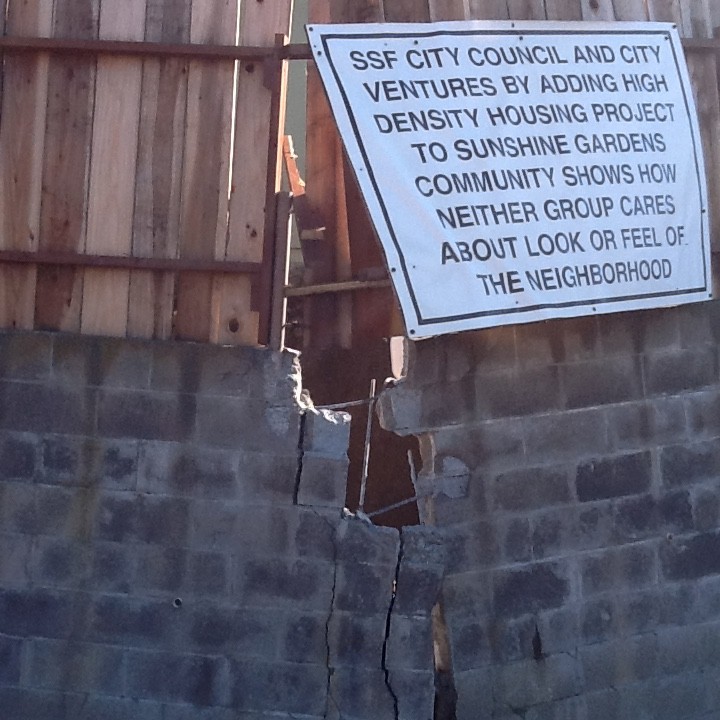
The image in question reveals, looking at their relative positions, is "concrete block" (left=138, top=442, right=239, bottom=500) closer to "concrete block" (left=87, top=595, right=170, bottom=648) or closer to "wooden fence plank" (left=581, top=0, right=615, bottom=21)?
"concrete block" (left=87, top=595, right=170, bottom=648)

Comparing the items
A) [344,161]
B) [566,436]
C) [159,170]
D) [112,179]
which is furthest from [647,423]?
[112,179]

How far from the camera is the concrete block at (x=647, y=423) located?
4.62 meters

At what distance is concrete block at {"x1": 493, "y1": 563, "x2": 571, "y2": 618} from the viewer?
14.3 feet

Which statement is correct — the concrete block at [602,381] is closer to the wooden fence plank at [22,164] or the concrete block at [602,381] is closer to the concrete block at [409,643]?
the concrete block at [409,643]

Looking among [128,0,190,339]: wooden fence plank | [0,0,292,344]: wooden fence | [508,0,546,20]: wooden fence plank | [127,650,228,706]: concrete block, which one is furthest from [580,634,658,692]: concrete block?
[508,0,546,20]: wooden fence plank

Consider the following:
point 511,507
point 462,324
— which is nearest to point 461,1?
point 462,324

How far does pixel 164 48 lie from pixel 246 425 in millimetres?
1774

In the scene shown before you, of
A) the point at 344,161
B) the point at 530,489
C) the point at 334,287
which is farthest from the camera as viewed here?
the point at 334,287

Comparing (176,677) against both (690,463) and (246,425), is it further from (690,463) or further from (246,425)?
(690,463)

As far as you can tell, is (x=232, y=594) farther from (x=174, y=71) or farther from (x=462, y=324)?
(x=174, y=71)

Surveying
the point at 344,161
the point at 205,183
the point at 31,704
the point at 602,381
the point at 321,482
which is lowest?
the point at 31,704

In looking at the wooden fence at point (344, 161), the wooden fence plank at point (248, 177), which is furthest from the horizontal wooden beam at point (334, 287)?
the wooden fence plank at point (248, 177)

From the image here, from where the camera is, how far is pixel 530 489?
4.45 m

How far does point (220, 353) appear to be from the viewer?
4.25 meters
